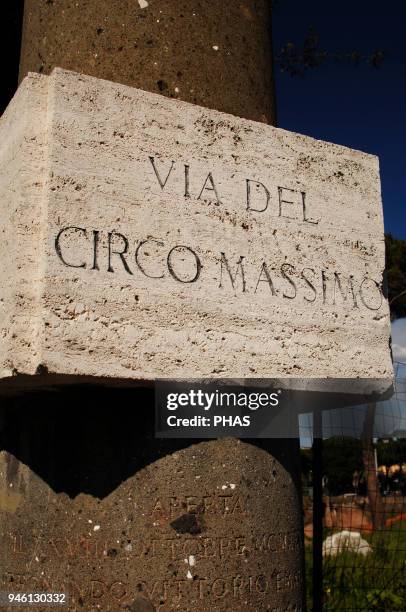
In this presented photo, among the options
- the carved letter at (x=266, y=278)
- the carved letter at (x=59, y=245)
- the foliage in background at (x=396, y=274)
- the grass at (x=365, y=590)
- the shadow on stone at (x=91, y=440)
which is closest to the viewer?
the carved letter at (x=59, y=245)

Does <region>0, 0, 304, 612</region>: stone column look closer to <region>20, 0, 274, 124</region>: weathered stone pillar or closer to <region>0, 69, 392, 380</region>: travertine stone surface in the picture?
<region>20, 0, 274, 124</region>: weathered stone pillar

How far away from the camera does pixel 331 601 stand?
4.83 metres

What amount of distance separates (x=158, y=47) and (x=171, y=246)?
2.40 feet

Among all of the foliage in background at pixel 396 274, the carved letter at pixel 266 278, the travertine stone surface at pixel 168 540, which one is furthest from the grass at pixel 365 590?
the foliage in background at pixel 396 274

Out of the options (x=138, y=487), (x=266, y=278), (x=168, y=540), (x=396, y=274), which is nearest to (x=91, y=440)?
(x=138, y=487)

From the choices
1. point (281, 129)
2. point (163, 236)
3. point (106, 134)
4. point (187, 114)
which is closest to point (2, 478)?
point (163, 236)

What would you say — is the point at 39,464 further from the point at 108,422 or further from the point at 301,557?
the point at 301,557

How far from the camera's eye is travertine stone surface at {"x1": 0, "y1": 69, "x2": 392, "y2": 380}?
1.86m

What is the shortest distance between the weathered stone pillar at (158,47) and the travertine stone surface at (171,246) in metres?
0.16

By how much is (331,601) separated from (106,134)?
4.02 metres

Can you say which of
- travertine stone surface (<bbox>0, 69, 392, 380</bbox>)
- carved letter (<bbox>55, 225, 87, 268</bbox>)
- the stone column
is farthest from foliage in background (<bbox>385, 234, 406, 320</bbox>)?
carved letter (<bbox>55, 225, 87, 268</bbox>)

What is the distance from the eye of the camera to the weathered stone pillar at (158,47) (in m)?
2.25

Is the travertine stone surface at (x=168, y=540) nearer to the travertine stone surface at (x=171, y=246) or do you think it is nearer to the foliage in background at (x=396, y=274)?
the travertine stone surface at (x=171, y=246)

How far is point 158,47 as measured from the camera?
89.7 inches
